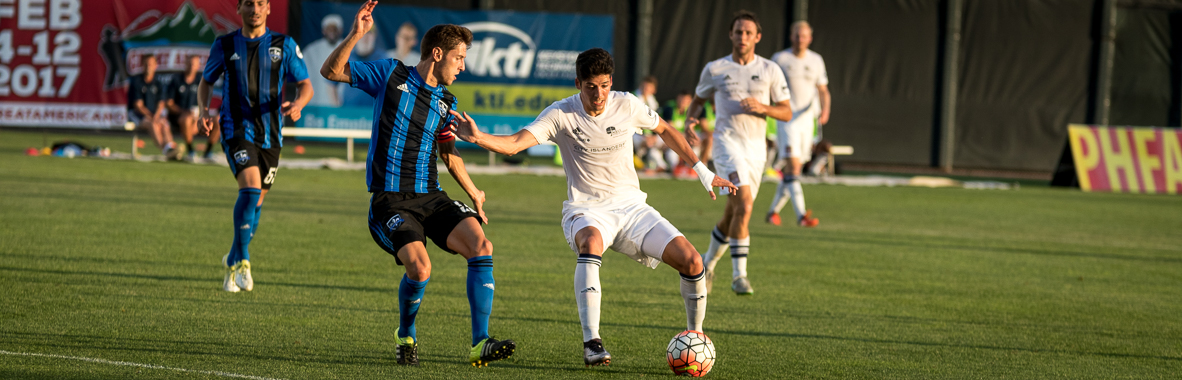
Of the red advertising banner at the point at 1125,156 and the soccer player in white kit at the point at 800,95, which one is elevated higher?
the soccer player in white kit at the point at 800,95

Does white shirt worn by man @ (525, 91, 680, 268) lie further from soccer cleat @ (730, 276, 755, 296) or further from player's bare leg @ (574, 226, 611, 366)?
soccer cleat @ (730, 276, 755, 296)

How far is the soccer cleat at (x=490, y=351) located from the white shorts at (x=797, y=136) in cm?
683

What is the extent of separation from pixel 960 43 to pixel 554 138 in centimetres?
2312

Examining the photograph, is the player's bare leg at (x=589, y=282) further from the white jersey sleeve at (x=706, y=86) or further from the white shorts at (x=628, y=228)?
the white jersey sleeve at (x=706, y=86)

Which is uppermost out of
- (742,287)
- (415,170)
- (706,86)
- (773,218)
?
(706,86)

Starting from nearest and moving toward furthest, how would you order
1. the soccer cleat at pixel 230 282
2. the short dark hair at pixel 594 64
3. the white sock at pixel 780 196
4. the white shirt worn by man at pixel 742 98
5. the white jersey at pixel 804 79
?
the short dark hair at pixel 594 64 < the soccer cleat at pixel 230 282 < the white shirt worn by man at pixel 742 98 < the white jersey at pixel 804 79 < the white sock at pixel 780 196

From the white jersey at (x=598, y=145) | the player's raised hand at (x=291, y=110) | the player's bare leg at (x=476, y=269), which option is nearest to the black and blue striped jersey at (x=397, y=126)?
the player's bare leg at (x=476, y=269)

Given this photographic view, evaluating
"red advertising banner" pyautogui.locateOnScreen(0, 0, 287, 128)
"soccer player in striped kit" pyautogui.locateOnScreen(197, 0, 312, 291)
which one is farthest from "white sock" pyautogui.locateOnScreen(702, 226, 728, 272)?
"red advertising banner" pyautogui.locateOnScreen(0, 0, 287, 128)

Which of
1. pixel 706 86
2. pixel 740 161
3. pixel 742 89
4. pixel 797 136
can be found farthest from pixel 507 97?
pixel 740 161

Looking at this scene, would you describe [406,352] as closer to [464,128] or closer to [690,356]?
[464,128]

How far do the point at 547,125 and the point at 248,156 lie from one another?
2676 millimetres

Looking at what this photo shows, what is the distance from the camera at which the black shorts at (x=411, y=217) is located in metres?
4.96

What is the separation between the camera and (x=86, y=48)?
2314cm

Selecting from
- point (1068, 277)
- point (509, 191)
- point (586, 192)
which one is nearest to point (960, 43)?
point (509, 191)
